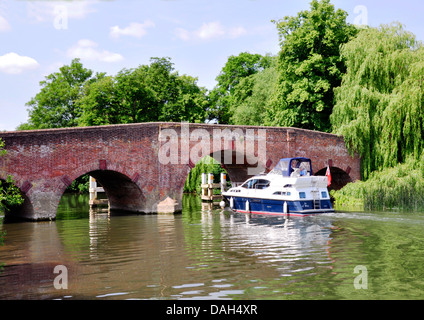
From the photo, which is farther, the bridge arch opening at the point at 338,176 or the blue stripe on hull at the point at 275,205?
the bridge arch opening at the point at 338,176

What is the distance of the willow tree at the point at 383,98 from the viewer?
22062 mm

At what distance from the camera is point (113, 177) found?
21984 millimetres

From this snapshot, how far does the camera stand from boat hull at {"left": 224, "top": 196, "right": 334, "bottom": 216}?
61.3ft

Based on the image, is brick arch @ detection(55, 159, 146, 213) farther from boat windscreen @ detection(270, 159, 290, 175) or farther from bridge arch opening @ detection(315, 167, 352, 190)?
bridge arch opening @ detection(315, 167, 352, 190)

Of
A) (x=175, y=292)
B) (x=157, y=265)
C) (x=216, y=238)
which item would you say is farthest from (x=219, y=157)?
(x=175, y=292)

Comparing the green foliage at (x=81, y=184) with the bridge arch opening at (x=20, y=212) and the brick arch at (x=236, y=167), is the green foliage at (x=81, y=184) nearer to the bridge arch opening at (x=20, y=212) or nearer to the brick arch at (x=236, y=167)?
the brick arch at (x=236, y=167)

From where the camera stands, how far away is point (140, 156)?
20.5 metres

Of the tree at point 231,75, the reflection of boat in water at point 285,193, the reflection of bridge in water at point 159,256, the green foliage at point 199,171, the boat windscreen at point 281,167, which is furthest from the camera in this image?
the tree at point 231,75

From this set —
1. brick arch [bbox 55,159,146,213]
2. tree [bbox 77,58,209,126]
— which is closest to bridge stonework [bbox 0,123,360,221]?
brick arch [bbox 55,159,146,213]

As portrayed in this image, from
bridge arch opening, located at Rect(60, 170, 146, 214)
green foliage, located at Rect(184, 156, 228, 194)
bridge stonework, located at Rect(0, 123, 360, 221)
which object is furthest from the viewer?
green foliage, located at Rect(184, 156, 228, 194)

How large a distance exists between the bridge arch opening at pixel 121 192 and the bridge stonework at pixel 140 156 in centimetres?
5

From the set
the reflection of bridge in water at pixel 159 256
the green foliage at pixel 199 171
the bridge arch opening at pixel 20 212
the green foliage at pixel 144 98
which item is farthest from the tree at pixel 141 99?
the reflection of bridge in water at pixel 159 256

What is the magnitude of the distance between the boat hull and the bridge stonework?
297 centimetres
